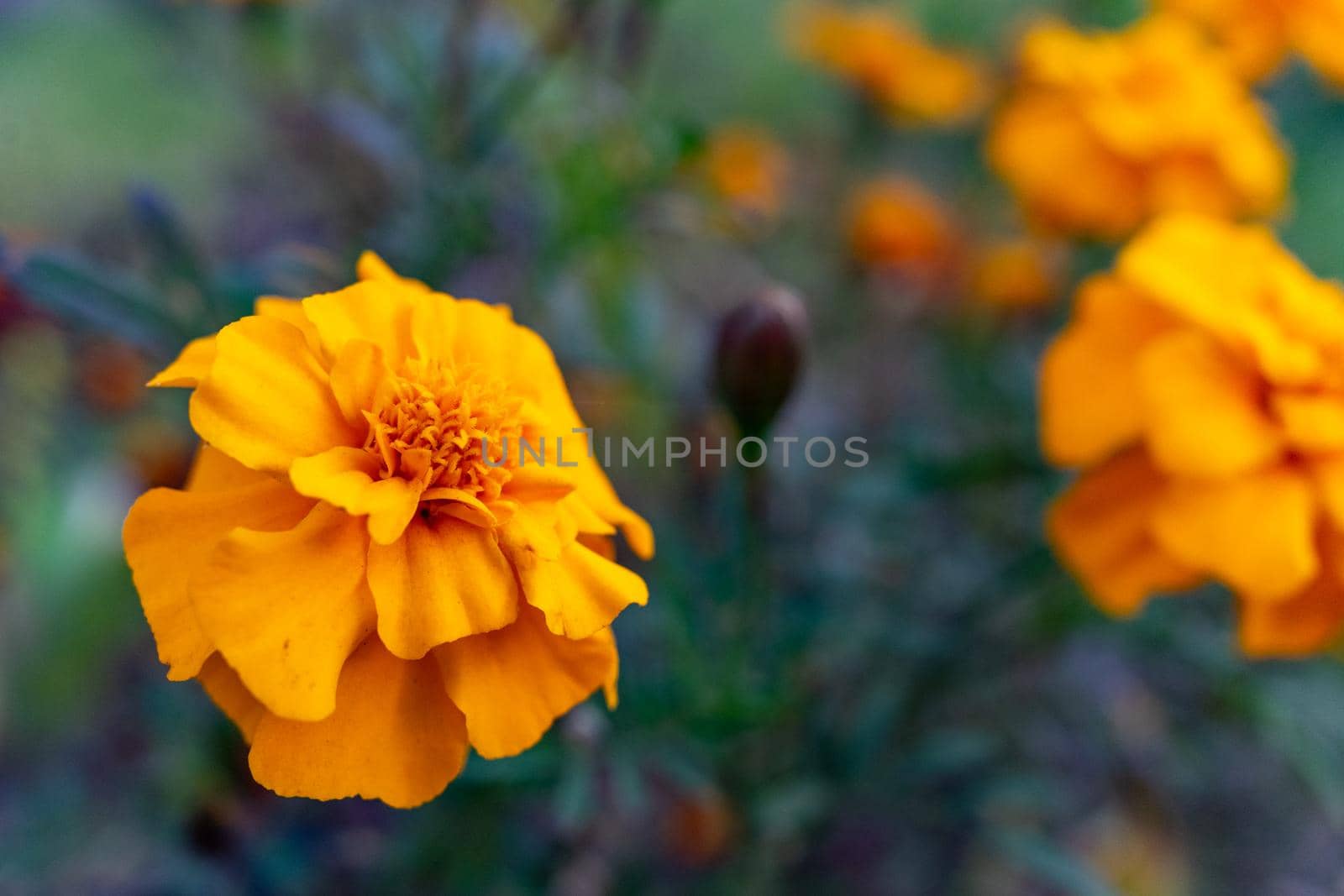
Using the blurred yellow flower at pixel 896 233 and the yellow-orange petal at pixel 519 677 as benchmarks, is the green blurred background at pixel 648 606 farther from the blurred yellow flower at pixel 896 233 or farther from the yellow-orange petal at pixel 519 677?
the yellow-orange petal at pixel 519 677

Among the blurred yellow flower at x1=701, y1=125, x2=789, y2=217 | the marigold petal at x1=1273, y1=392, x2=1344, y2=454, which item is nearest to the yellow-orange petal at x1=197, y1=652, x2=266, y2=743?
the marigold petal at x1=1273, y1=392, x2=1344, y2=454

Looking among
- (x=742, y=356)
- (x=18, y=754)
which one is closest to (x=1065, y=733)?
(x=742, y=356)

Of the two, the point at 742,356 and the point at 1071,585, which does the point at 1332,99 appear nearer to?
the point at 1071,585

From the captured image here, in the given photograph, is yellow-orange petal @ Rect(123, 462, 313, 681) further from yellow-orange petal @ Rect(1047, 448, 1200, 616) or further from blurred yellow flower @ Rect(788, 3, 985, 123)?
blurred yellow flower @ Rect(788, 3, 985, 123)

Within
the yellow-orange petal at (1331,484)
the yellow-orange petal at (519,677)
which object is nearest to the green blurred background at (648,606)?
the yellow-orange petal at (519,677)

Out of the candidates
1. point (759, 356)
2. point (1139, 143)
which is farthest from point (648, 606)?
point (1139, 143)

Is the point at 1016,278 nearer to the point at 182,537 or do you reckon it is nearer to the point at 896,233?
the point at 896,233
